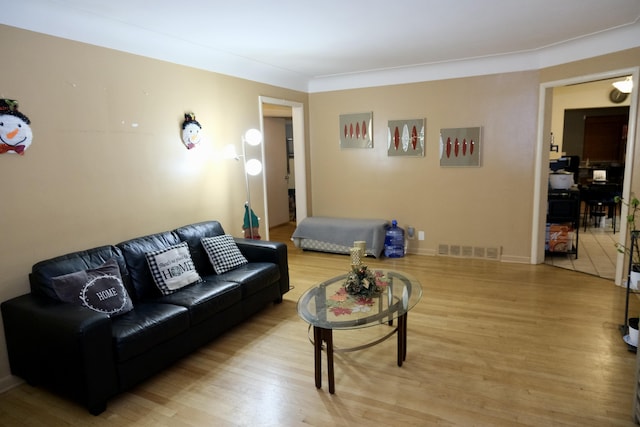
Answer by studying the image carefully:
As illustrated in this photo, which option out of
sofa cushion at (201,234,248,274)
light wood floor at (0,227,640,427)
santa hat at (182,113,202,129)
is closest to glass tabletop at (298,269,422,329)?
light wood floor at (0,227,640,427)

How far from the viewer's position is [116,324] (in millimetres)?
2482

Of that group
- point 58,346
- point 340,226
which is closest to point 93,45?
point 58,346

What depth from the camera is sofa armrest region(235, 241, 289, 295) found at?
12.5 feet

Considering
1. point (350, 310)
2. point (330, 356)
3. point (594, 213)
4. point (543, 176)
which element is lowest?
point (330, 356)

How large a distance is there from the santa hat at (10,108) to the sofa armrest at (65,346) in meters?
1.21

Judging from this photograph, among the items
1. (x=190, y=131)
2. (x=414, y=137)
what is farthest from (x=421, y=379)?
(x=414, y=137)

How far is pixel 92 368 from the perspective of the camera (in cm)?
220

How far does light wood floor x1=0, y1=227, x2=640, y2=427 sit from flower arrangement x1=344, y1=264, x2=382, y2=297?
0.51 m

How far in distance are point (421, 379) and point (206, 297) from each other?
1.65 metres

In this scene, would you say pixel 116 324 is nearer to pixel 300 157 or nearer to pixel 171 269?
pixel 171 269

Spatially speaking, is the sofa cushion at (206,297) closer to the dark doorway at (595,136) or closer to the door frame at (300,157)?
the door frame at (300,157)

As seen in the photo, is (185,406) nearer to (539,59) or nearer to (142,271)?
(142,271)

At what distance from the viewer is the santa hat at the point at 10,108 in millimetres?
2494

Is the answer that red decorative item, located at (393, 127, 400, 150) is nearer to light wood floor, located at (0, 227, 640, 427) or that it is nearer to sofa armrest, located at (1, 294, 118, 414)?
light wood floor, located at (0, 227, 640, 427)
